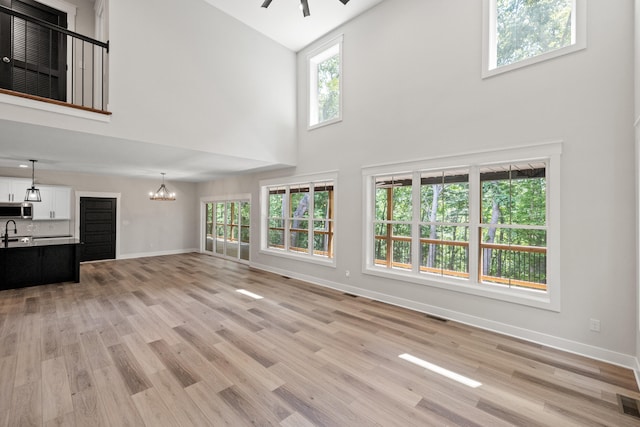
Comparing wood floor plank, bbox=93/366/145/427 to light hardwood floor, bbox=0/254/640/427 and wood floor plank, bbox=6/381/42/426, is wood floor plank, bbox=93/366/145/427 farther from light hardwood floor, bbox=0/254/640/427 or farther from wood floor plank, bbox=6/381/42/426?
wood floor plank, bbox=6/381/42/426

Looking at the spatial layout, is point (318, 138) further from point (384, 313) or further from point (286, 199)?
point (384, 313)

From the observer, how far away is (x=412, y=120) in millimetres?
4230

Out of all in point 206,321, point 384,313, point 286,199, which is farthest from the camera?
point 286,199

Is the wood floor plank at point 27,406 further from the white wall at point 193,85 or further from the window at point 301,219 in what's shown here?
the window at point 301,219

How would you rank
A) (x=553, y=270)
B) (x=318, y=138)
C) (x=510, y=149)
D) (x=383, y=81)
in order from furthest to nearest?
(x=318, y=138), (x=383, y=81), (x=510, y=149), (x=553, y=270)

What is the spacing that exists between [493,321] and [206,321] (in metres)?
3.74

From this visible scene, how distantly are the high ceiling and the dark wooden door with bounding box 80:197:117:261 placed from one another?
6.90 ft

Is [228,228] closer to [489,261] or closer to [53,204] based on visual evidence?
[53,204]

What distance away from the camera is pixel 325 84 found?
5.77 meters

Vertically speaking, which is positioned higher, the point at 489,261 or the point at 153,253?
the point at 489,261

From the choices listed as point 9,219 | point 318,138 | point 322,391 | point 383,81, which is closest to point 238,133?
point 318,138

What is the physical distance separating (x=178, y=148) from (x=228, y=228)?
15.3 ft

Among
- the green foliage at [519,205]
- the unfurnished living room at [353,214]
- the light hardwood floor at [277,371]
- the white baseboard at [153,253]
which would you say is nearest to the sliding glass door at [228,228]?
the white baseboard at [153,253]

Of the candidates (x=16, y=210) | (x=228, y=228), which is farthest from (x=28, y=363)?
(x=228, y=228)
